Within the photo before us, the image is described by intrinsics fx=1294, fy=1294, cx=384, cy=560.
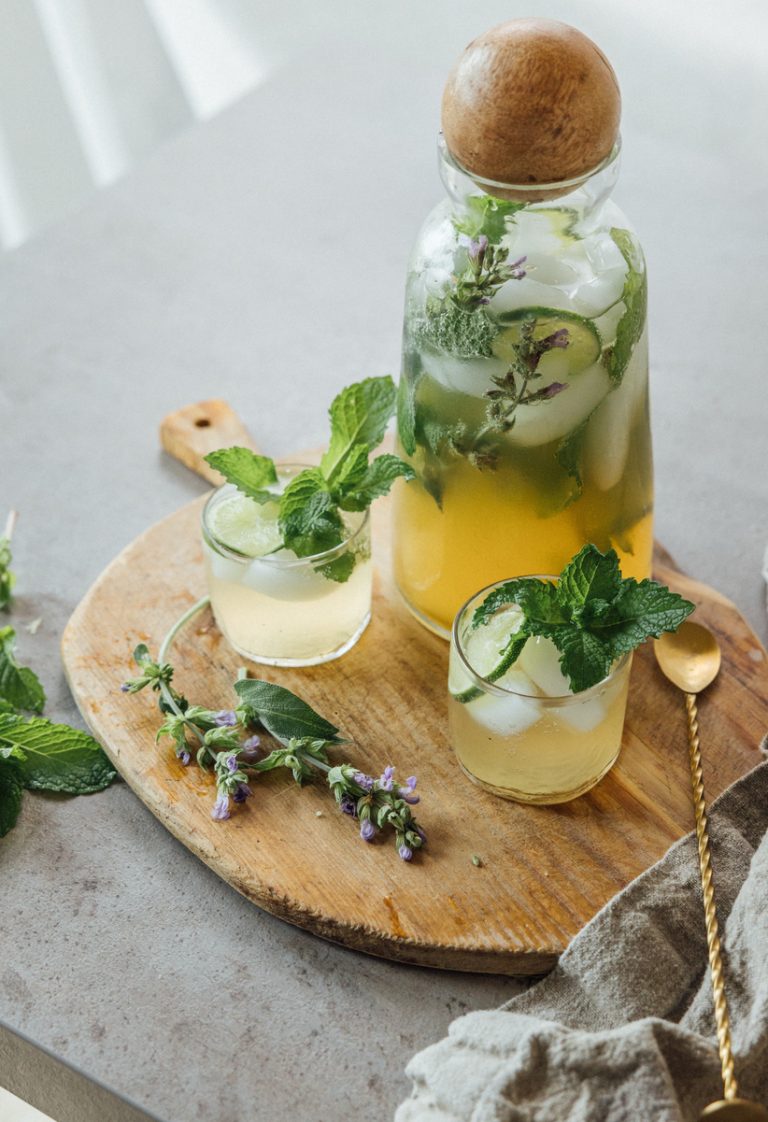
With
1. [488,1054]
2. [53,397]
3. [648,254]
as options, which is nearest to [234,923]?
[488,1054]

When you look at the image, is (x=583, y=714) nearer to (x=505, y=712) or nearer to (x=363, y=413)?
(x=505, y=712)

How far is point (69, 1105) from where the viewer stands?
2.91ft

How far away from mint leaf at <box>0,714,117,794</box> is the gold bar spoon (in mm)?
466

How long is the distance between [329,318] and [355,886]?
83 cm

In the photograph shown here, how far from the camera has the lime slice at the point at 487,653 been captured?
95 cm

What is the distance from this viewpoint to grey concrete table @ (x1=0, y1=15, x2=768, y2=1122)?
880mm

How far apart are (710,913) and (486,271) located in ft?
1.57

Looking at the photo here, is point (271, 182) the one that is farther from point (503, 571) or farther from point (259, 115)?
point (503, 571)

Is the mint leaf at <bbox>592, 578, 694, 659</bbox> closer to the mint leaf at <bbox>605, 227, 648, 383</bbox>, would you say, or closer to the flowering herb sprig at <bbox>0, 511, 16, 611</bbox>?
the mint leaf at <bbox>605, 227, 648, 383</bbox>

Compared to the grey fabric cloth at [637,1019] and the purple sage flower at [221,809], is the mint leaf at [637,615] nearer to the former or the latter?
the grey fabric cloth at [637,1019]

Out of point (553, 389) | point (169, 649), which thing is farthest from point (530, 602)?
point (169, 649)

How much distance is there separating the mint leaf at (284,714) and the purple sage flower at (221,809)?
0.07 m

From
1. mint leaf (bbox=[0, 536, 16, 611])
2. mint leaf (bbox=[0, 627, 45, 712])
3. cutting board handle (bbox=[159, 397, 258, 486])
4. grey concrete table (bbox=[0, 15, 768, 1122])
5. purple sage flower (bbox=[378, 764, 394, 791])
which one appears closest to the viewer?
grey concrete table (bbox=[0, 15, 768, 1122])

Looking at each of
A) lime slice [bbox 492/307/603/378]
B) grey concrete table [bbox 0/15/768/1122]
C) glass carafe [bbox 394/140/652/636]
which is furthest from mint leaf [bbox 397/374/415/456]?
grey concrete table [bbox 0/15/768/1122]
